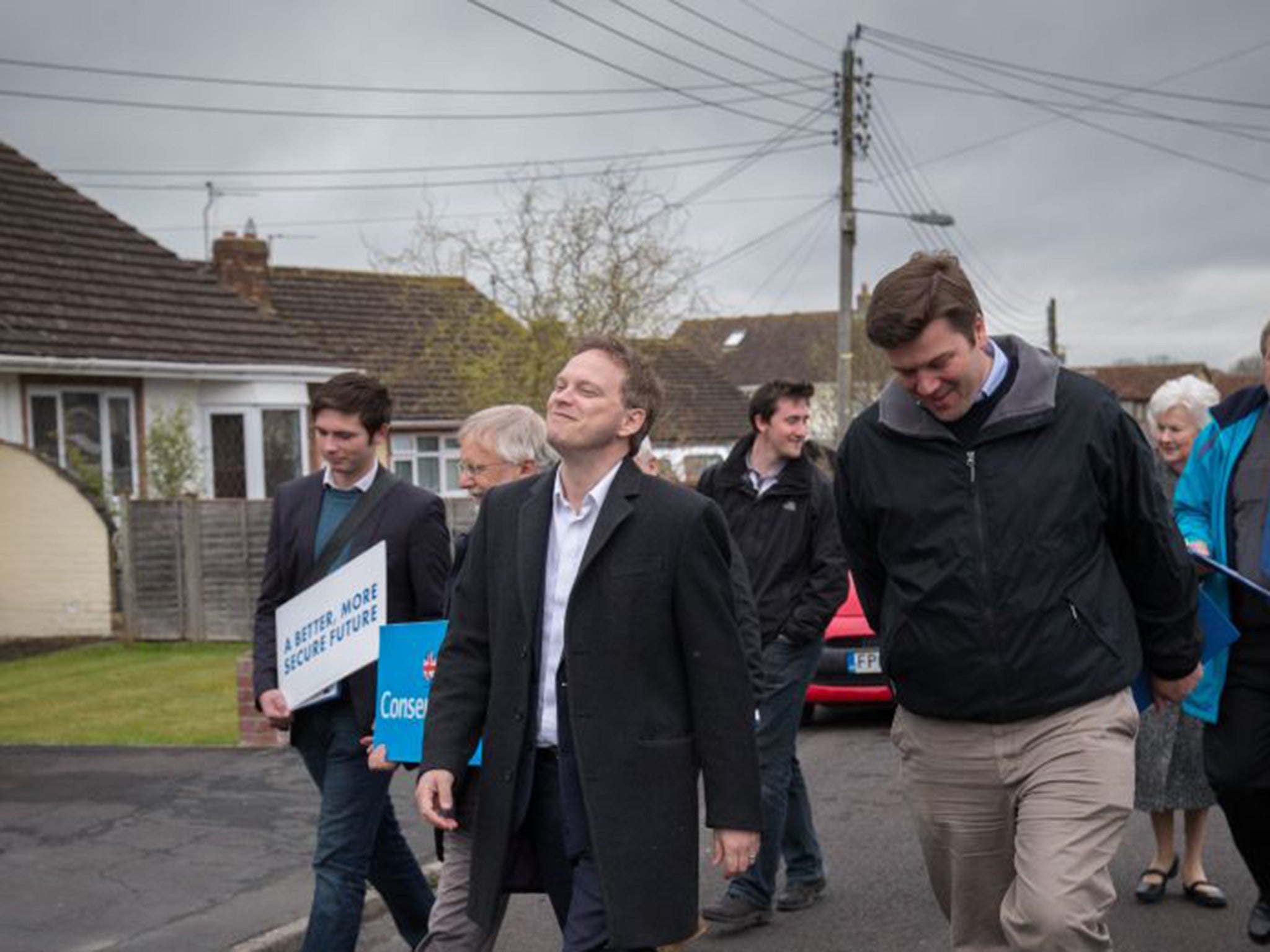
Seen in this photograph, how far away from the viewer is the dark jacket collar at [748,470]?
6.64m

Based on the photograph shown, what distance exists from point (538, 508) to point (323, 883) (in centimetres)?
180

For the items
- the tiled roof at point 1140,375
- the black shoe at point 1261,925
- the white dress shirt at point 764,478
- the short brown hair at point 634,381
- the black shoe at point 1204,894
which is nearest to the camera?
the short brown hair at point 634,381

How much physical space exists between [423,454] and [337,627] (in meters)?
24.8

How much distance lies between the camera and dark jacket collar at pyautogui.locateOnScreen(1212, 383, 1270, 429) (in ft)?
17.0

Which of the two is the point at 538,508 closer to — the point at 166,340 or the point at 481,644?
the point at 481,644

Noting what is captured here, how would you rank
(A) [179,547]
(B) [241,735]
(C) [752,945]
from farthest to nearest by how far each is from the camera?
(A) [179,547] → (B) [241,735] → (C) [752,945]

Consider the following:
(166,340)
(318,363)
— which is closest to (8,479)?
(166,340)

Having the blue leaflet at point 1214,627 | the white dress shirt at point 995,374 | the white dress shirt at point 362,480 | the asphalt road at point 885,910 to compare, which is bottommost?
the asphalt road at point 885,910

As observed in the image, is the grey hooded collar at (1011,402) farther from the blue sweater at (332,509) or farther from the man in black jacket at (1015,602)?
the blue sweater at (332,509)

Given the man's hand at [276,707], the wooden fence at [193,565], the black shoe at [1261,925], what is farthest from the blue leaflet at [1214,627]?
the wooden fence at [193,565]

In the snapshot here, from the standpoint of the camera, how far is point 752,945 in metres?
6.21

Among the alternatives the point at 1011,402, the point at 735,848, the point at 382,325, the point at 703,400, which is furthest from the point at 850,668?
the point at 703,400

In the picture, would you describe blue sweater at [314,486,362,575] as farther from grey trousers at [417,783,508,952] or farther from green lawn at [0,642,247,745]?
green lawn at [0,642,247,745]

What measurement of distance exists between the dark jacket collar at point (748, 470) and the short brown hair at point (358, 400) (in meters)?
1.82
